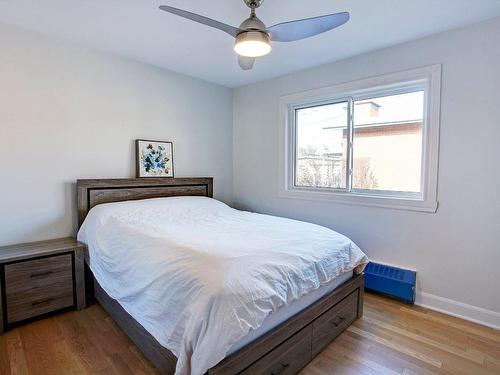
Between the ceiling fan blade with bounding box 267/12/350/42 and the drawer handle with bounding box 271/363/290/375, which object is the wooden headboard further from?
the drawer handle with bounding box 271/363/290/375

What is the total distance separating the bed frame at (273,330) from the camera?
1.42 meters

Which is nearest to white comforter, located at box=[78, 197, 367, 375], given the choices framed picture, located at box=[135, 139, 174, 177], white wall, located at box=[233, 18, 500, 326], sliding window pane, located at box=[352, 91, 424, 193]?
framed picture, located at box=[135, 139, 174, 177]

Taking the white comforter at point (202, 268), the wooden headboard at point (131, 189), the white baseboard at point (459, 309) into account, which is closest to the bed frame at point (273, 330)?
the wooden headboard at point (131, 189)

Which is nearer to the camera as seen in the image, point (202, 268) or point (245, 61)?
point (202, 268)

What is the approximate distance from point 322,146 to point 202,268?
2399 mm

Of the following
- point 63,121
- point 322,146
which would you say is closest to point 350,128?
point 322,146

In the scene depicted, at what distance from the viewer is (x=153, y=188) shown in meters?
3.18

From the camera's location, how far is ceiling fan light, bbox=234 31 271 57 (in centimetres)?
167

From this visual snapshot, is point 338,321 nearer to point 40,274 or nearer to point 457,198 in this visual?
point 457,198

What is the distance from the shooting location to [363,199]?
9.47 ft

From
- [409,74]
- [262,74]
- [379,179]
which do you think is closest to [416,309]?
[379,179]

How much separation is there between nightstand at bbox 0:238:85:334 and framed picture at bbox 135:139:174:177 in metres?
1.03

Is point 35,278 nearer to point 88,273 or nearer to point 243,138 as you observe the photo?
point 88,273

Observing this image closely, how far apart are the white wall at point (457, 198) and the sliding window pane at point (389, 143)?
0.84 ft
